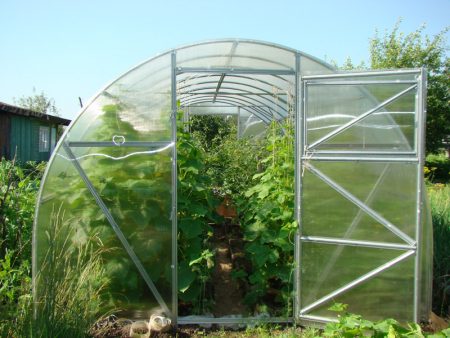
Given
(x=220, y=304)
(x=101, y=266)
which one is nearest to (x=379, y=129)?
(x=220, y=304)

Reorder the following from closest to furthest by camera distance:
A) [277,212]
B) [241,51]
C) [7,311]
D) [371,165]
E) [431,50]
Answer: [7,311] < [371,165] < [277,212] < [241,51] < [431,50]

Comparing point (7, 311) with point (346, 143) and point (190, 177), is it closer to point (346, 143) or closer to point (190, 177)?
point (190, 177)

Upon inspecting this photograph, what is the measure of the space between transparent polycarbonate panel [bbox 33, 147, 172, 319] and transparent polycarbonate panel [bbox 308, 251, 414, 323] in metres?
2.09

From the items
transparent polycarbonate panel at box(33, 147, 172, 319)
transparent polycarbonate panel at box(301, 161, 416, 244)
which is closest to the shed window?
transparent polycarbonate panel at box(33, 147, 172, 319)

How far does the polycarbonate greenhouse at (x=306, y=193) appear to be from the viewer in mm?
4242

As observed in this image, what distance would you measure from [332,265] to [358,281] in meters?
0.32

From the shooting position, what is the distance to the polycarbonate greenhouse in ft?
13.9

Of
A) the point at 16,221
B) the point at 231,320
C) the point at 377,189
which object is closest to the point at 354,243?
the point at 377,189

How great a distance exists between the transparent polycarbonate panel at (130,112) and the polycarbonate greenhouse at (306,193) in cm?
1

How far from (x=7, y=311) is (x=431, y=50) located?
18.5 m

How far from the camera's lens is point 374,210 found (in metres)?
4.29

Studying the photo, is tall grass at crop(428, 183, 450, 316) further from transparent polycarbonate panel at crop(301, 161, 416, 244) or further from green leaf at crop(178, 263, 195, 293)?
green leaf at crop(178, 263, 195, 293)

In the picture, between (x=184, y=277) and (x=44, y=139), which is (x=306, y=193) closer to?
(x=184, y=277)

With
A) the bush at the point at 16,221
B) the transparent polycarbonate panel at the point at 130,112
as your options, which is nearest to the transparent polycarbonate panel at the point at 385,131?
the transparent polycarbonate panel at the point at 130,112
